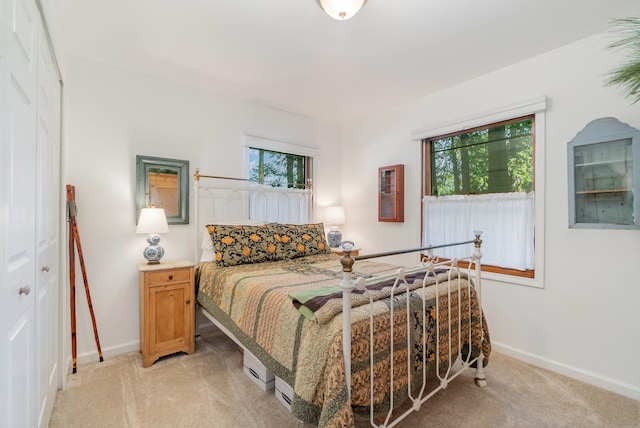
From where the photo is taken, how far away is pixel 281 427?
66.1 inches

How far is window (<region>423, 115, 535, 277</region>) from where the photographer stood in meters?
2.59

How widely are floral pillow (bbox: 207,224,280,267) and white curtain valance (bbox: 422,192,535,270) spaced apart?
174cm

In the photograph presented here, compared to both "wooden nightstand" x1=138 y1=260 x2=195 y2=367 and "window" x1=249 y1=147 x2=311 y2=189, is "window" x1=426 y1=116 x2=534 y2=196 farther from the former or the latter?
"wooden nightstand" x1=138 y1=260 x2=195 y2=367

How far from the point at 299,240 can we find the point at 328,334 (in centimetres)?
180

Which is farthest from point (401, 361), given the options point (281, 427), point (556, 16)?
point (556, 16)

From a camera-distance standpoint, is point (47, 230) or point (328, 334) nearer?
point (328, 334)

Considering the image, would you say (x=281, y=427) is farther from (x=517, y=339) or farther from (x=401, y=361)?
(x=517, y=339)

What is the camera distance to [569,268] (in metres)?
2.29

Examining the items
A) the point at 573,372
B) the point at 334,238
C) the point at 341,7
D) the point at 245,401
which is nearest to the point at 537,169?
the point at 573,372

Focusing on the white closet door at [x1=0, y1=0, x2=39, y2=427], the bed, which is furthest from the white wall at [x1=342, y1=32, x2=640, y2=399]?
the white closet door at [x1=0, y1=0, x2=39, y2=427]

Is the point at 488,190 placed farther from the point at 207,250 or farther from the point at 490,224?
the point at 207,250

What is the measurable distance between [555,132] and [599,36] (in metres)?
0.69

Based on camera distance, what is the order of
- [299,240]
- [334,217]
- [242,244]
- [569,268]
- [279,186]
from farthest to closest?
[334,217]
[279,186]
[299,240]
[242,244]
[569,268]

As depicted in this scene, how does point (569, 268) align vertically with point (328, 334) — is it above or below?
above
